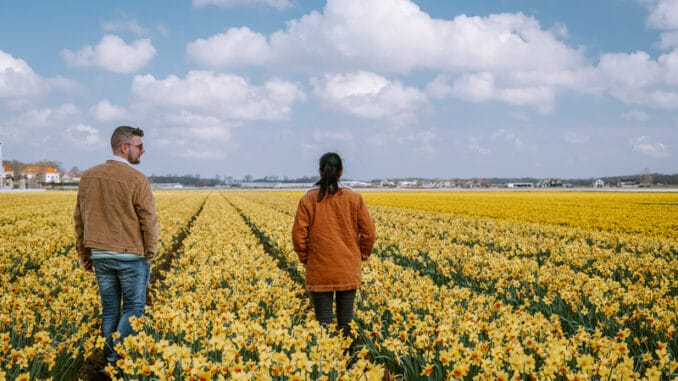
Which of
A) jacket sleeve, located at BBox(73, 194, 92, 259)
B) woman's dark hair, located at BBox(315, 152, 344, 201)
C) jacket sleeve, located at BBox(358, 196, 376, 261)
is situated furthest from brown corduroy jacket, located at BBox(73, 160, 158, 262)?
jacket sleeve, located at BBox(358, 196, 376, 261)

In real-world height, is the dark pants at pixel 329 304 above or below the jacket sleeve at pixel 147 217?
below

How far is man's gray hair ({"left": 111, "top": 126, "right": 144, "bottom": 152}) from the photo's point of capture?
427 cm

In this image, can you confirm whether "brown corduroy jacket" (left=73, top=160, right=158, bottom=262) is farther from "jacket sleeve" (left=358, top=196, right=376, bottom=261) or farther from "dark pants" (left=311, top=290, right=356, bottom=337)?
"jacket sleeve" (left=358, top=196, right=376, bottom=261)

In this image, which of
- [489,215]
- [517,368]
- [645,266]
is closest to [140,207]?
[517,368]

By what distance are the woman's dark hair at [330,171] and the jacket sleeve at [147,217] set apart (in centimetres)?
162

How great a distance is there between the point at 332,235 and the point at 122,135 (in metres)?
2.20

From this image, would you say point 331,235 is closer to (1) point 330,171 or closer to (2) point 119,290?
(1) point 330,171

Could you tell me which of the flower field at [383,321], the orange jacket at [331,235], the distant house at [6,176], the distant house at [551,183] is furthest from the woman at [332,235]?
the distant house at [551,183]

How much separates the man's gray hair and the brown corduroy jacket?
Answer: 164 mm

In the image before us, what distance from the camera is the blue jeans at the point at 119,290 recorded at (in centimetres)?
432

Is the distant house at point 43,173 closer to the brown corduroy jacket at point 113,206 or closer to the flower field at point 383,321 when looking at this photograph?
the flower field at point 383,321

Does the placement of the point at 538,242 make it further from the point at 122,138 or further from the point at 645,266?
the point at 122,138

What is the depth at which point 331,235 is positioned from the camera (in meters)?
4.45

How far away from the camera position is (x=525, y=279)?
23.1ft
